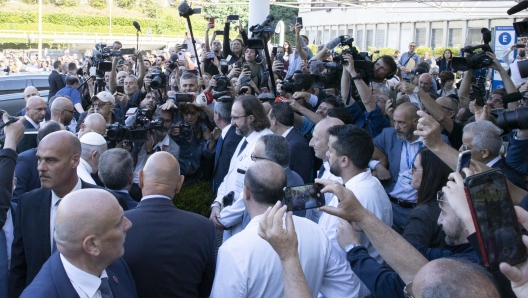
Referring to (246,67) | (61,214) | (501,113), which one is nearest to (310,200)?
(61,214)

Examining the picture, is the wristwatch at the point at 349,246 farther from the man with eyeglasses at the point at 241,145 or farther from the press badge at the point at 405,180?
the press badge at the point at 405,180

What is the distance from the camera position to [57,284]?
2.52m

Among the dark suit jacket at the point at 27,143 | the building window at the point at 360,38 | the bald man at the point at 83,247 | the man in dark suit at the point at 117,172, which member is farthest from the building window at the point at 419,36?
the bald man at the point at 83,247

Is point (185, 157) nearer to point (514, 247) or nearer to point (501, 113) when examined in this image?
point (501, 113)

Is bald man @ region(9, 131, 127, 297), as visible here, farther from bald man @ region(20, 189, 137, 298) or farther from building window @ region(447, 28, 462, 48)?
building window @ region(447, 28, 462, 48)

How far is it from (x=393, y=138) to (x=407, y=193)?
0.62 meters

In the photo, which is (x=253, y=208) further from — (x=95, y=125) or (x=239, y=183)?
(x=95, y=125)

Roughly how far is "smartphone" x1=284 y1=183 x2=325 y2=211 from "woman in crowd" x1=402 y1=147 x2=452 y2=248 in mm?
970

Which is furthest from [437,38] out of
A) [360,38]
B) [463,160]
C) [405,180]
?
[463,160]

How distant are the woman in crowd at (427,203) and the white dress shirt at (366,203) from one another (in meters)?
0.19

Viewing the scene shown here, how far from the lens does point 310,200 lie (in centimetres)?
279

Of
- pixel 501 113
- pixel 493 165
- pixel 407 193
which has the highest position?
pixel 501 113

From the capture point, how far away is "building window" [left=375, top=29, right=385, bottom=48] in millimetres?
35250

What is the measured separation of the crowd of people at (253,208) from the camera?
2557 mm
